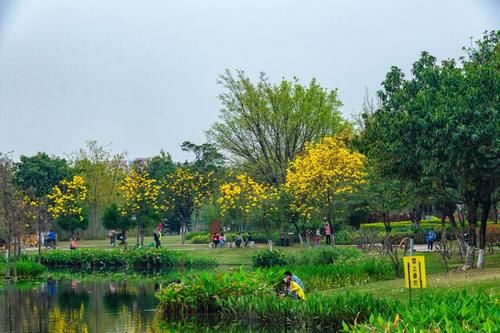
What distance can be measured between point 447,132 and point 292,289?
7370mm

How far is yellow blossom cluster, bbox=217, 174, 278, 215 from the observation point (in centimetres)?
4684

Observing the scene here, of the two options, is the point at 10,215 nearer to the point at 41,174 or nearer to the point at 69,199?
the point at 69,199

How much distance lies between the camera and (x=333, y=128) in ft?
174

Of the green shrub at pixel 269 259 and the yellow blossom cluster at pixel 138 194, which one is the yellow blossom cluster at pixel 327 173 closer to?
the green shrub at pixel 269 259

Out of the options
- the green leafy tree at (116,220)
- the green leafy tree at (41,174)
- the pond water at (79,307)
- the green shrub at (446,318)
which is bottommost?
the pond water at (79,307)

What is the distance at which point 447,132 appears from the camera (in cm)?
2397

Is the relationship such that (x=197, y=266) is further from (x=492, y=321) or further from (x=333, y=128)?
(x=492, y=321)

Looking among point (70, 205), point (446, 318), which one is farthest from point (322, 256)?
point (70, 205)

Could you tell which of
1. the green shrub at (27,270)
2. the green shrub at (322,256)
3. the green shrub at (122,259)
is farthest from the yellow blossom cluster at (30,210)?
the green shrub at (322,256)

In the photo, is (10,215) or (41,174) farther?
(41,174)

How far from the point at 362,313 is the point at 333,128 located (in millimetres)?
36902

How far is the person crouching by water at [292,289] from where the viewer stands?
2003cm

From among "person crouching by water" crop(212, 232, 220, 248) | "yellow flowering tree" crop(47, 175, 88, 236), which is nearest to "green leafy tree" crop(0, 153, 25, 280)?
"person crouching by water" crop(212, 232, 220, 248)

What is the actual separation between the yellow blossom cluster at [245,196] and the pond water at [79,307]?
1430 cm
